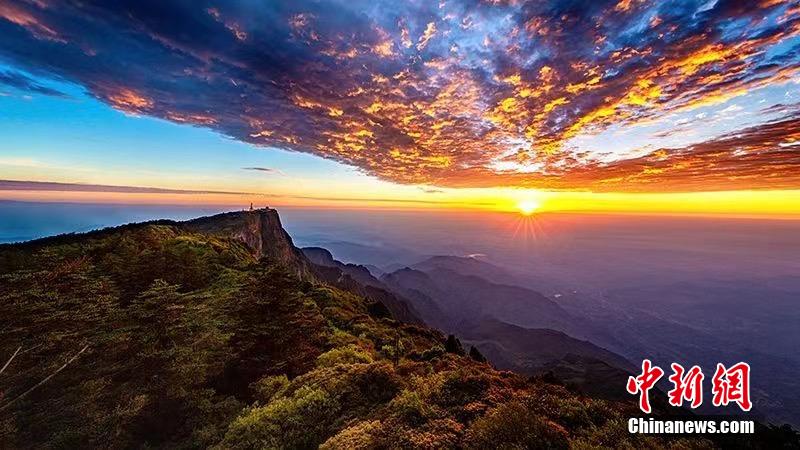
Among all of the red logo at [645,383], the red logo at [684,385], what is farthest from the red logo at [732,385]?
the red logo at [645,383]

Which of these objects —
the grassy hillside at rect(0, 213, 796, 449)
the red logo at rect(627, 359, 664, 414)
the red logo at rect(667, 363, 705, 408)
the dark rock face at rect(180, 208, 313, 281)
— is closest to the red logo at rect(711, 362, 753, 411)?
the red logo at rect(667, 363, 705, 408)

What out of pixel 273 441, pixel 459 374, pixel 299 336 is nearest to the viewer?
pixel 273 441

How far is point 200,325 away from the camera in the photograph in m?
19.6

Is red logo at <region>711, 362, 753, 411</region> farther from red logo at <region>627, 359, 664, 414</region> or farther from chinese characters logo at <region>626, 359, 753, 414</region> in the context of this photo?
red logo at <region>627, 359, 664, 414</region>

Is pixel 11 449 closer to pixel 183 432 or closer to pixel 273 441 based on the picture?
pixel 183 432

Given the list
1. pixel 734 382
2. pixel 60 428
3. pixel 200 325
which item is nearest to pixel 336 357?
pixel 200 325

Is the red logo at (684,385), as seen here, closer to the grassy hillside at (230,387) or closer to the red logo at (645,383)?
the red logo at (645,383)

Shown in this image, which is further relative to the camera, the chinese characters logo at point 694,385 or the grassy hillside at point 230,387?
the chinese characters logo at point 694,385

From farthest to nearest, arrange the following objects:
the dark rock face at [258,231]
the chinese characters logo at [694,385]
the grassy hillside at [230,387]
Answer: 1. the dark rock face at [258,231]
2. the chinese characters logo at [694,385]
3. the grassy hillside at [230,387]

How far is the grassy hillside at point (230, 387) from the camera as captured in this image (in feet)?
35.3

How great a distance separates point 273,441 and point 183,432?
22.0 ft

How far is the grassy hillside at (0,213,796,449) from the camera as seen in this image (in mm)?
10758

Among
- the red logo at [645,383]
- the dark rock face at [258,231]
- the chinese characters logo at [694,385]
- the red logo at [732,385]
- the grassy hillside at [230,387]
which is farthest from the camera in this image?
the dark rock face at [258,231]

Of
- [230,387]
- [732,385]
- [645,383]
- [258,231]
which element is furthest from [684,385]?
[258,231]
